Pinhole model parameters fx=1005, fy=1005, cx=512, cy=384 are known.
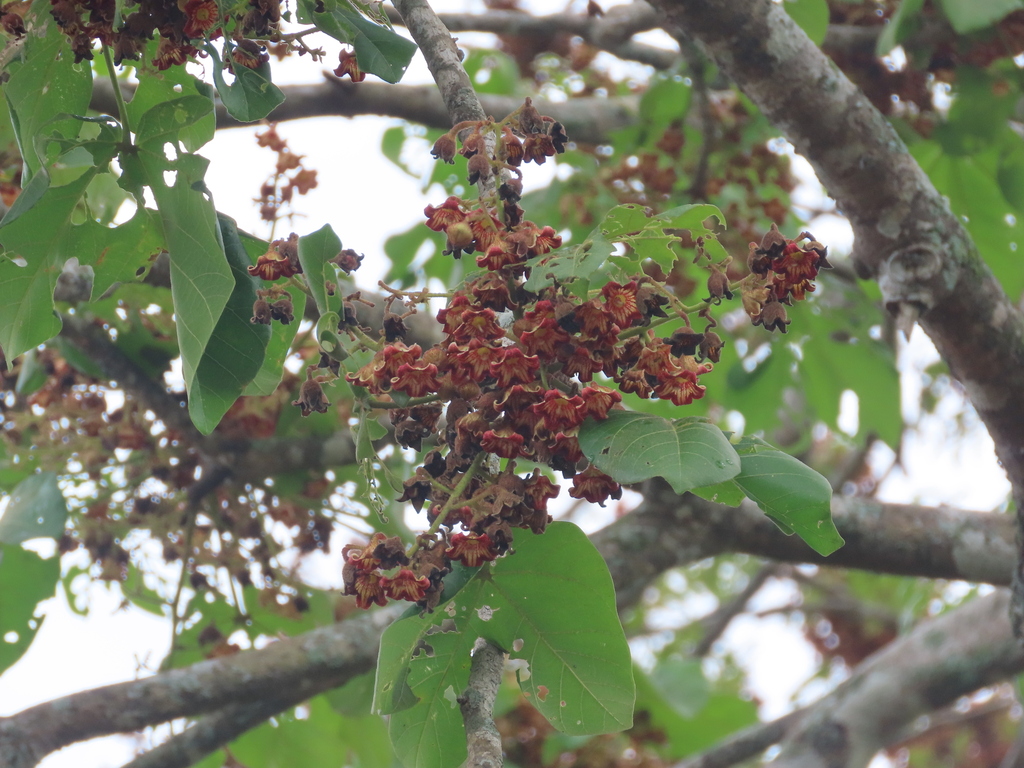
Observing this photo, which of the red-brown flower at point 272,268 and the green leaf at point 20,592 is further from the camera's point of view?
the green leaf at point 20,592

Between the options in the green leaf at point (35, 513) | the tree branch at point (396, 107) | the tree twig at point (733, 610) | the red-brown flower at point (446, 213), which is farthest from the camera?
the tree twig at point (733, 610)

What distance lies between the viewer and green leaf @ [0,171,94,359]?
1.34 metres

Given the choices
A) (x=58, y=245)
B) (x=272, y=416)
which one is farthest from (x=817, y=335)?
(x=58, y=245)

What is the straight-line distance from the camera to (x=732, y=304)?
9.87 feet

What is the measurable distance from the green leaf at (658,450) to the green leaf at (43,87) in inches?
32.0

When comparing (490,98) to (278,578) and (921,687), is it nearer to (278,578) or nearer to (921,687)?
(278,578)

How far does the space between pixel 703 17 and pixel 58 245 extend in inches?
49.4

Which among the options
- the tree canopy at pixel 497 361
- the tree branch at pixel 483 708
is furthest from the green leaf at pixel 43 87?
the tree branch at pixel 483 708

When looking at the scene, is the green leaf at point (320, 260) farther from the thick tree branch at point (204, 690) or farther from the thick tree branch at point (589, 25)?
the thick tree branch at point (589, 25)

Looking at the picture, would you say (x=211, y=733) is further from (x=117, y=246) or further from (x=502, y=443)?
(x=502, y=443)

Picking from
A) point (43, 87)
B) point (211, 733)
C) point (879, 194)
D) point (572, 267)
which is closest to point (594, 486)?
point (572, 267)

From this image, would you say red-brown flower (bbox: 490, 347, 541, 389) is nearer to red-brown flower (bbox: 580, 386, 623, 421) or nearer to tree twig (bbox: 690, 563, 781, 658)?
red-brown flower (bbox: 580, 386, 623, 421)

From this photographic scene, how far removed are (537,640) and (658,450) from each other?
324 mm

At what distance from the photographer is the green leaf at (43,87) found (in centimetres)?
134
